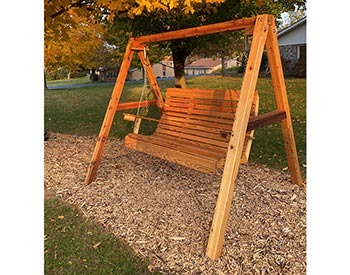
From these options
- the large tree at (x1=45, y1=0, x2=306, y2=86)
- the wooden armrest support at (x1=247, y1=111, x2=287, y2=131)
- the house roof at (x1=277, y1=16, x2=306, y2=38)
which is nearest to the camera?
the wooden armrest support at (x1=247, y1=111, x2=287, y2=131)

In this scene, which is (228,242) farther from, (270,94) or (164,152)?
A: (270,94)

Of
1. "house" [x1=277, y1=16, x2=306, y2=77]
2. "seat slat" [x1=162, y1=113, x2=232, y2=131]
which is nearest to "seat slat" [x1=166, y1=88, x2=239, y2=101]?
"seat slat" [x1=162, y1=113, x2=232, y2=131]

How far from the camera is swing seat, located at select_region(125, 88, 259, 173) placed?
11.2ft

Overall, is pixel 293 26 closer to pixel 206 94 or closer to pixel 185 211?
pixel 206 94

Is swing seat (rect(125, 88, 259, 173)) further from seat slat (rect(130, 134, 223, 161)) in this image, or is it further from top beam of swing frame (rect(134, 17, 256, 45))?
top beam of swing frame (rect(134, 17, 256, 45))

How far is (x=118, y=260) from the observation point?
257cm

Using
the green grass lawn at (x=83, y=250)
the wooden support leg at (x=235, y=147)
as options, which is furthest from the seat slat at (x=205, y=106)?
the green grass lawn at (x=83, y=250)

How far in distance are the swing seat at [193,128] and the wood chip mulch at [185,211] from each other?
519mm

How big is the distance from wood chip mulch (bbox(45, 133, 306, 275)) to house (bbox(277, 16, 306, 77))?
16.4 meters

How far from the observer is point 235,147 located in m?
2.45

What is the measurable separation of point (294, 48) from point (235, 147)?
2091 cm

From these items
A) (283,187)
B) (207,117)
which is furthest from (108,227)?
(283,187)

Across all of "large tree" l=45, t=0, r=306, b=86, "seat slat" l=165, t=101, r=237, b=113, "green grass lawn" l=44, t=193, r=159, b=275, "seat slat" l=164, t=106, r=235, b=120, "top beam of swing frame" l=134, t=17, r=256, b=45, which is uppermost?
"large tree" l=45, t=0, r=306, b=86

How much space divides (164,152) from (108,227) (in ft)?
3.20
